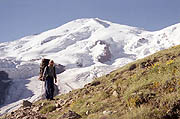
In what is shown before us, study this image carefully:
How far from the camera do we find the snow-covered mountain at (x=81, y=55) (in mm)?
60225

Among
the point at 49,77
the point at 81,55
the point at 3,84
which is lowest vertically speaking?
the point at 49,77

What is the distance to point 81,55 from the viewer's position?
310ft

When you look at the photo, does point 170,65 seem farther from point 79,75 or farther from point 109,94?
point 79,75

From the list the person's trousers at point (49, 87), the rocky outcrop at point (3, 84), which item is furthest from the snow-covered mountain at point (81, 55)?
the person's trousers at point (49, 87)

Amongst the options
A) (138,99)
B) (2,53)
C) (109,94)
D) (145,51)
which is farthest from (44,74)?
(2,53)

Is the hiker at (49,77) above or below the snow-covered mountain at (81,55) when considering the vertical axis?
below

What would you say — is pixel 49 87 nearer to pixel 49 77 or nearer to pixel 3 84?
pixel 49 77

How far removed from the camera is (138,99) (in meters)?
4.65

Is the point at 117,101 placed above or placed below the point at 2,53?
below

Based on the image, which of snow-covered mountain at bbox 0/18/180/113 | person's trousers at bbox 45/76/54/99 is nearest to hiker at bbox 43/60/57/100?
person's trousers at bbox 45/76/54/99

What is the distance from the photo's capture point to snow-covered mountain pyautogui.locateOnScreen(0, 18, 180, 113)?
60.2m

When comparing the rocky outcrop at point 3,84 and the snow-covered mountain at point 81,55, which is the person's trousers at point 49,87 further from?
the rocky outcrop at point 3,84

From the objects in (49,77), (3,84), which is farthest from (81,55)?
(49,77)

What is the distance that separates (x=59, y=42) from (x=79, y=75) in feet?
187
